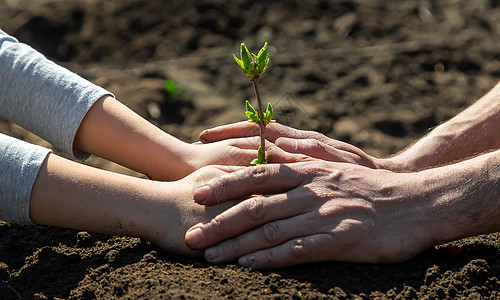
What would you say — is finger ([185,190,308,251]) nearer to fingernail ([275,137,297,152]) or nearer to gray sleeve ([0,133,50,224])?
fingernail ([275,137,297,152])

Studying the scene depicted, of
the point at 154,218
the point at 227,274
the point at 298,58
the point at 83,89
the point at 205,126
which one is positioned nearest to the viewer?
the point at 227,274

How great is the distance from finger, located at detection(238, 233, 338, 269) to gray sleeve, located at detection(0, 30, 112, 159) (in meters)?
0.92

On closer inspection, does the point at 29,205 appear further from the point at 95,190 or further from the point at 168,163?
the point at 168,163

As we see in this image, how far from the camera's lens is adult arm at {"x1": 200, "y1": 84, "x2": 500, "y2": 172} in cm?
230

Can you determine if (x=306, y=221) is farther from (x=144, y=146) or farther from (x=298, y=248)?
(x=144, y=146)

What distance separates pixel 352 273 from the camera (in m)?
1.96

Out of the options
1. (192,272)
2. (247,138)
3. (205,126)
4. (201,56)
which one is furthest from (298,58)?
(192,272)

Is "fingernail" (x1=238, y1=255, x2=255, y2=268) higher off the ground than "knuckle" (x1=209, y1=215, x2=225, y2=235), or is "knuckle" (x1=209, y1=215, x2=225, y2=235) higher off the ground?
"knuckle" (x1=209, y1=215, x2=225, y2=235)

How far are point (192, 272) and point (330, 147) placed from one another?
2.59 feet

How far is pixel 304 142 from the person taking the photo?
2285mm

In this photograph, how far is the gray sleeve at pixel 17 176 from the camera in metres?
1.94

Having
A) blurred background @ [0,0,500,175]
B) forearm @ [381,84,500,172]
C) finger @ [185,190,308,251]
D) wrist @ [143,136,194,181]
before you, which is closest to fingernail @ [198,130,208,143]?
wrist @ [143,136,194,181]

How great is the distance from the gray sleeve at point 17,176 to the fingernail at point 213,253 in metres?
0.65

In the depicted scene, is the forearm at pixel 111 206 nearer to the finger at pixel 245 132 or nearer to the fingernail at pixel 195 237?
the fingernail at pixel 195 237
